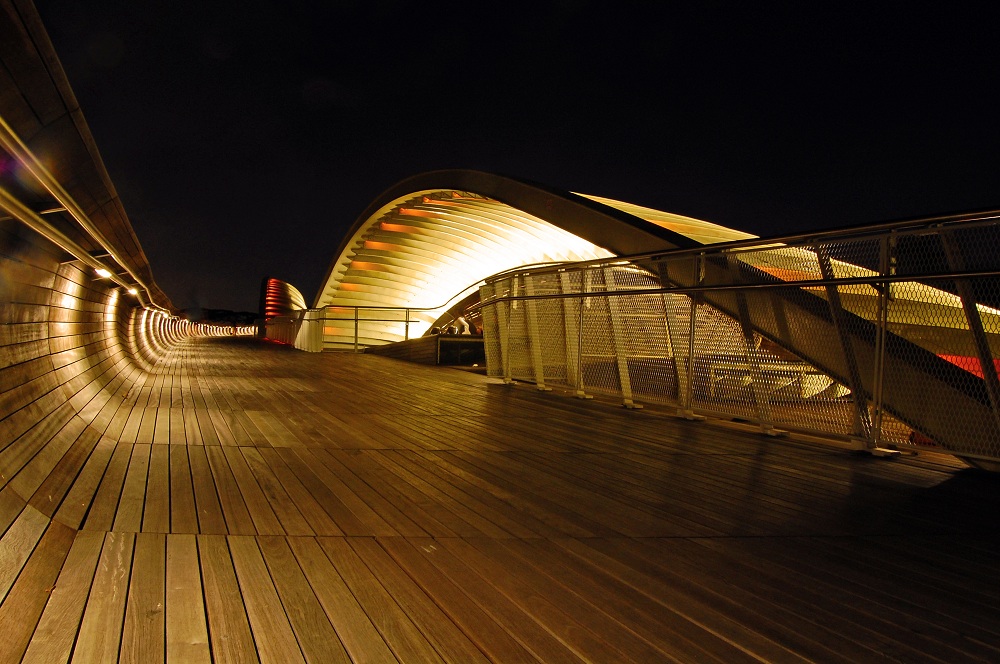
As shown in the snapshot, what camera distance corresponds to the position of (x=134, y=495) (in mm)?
3578

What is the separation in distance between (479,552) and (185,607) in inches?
45.6

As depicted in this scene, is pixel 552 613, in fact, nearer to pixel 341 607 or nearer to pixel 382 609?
pixel 382 609

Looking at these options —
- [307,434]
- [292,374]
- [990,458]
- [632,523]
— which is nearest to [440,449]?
[307,434]

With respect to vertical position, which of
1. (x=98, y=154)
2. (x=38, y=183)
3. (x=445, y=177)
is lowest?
(x=38, y=183)

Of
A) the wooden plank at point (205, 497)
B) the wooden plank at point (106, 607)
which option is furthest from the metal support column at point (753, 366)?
the wooden plank at point (106, 607)

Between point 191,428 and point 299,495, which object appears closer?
point 299,495

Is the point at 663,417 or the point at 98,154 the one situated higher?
the point at 98,154

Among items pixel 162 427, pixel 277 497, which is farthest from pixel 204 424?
pixel 277 497

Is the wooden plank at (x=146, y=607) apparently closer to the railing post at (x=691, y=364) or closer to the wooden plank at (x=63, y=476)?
the wooden plank at (x=63, y=476)

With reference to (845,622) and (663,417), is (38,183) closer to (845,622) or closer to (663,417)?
(845,622)

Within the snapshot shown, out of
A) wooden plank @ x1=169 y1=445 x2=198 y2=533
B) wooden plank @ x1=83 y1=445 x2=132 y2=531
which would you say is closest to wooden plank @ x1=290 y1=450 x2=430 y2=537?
wooden plank @ x1=169 y1=445 x2=198 y2=533

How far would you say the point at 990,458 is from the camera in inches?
191

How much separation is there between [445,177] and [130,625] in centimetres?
1823

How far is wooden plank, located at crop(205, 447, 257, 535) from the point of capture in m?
3.13
